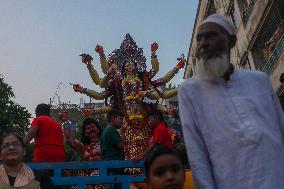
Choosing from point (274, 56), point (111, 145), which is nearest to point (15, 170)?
point (111, 145)

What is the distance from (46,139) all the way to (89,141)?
0.76 m

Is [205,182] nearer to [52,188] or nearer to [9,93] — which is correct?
[52,188]

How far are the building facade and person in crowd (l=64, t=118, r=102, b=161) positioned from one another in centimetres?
764

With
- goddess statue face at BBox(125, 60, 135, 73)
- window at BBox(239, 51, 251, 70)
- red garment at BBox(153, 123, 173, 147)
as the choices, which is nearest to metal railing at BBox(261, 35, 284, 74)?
window at BBox(239, 51, 251, 70)

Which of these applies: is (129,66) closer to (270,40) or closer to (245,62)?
(270,40)

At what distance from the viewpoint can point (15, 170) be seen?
3.48 meters

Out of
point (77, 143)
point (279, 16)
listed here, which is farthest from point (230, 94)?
point (279, 16)

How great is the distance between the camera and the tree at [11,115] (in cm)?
1678

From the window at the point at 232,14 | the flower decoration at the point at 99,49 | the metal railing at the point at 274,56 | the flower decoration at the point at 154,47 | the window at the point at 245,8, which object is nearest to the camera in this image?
the flower decoration at the point at 99,49

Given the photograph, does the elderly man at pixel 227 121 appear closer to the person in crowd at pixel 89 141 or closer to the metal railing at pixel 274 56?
the person in crowd at pixel 89 141

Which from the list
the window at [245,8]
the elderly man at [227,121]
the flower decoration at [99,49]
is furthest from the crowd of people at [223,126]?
the window at [245,8]

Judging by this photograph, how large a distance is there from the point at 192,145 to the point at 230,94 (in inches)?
15.3

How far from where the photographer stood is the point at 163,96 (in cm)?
865

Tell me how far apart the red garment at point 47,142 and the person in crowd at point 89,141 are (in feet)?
1.43
